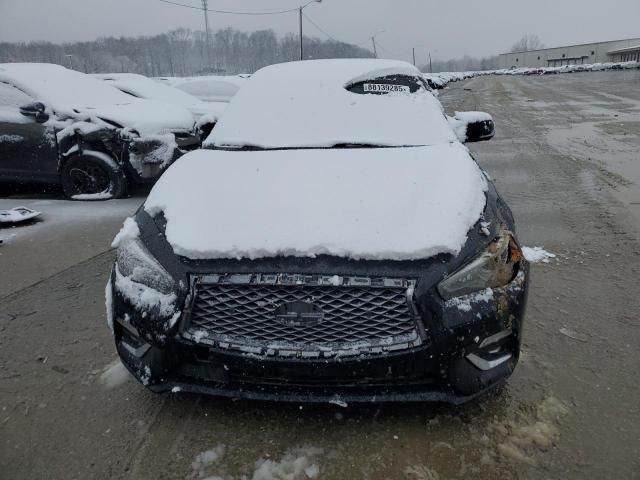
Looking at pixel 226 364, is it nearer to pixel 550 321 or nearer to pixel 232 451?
pixel 232 451

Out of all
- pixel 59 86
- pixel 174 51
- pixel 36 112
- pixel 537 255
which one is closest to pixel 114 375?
pixel 537 255

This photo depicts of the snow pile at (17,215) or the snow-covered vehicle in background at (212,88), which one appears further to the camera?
the snow-covered vehicle in background at (212,88)

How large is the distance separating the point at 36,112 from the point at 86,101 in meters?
0.73

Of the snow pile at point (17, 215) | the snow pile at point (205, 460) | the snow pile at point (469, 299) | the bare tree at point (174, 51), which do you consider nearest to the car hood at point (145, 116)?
the snow pile at point (17, 215)

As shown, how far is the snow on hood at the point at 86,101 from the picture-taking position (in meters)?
6.38

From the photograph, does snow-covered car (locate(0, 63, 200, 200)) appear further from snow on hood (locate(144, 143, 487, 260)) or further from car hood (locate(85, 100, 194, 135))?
snow on hood (locate(144, 143, 487, 260))

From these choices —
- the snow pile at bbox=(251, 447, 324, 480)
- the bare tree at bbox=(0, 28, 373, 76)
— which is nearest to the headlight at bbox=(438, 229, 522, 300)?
the snow pile at bbox=(251, 447, 324, 480)

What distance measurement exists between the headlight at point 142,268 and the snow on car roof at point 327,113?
50.1 inches

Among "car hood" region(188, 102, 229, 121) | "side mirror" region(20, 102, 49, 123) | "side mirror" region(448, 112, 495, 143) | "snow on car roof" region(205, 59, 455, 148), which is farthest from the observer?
"car hood" region(188, 102, 229, 121)

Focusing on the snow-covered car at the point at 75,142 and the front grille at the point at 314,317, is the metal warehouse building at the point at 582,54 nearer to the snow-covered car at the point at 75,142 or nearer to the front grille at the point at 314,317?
the snow-covered car at the point at 75,142

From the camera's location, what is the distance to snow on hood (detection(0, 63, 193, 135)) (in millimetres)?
6375

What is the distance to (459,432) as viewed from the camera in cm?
219

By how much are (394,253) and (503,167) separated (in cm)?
643

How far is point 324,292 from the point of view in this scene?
199 centimetres
